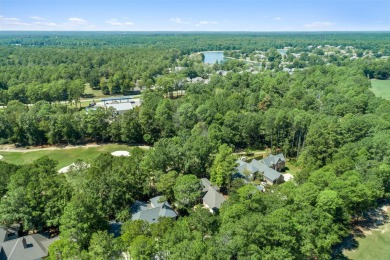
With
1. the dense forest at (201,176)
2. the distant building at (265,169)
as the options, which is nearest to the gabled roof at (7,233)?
the dense forest at (201,176)

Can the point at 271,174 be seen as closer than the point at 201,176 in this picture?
No

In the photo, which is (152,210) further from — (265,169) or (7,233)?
(265,169)

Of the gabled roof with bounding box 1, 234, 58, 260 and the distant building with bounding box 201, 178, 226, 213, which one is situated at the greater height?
the gabled roof with bounding box 1, 234, 58, 260

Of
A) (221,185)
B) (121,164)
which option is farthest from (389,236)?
(121,164)

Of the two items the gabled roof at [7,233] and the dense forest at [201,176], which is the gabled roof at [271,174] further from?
the gabled roof at [7,233]

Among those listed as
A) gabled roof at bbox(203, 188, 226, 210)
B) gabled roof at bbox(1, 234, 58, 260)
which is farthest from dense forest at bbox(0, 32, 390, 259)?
gabled roof at bbox(1, 234, 58, 260)

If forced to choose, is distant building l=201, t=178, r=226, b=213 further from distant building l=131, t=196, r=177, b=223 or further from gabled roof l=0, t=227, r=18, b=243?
gabled roof l=0, t=227, r=18, b=243

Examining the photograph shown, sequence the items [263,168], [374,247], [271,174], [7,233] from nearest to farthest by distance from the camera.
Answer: [7,233] → [374,247] → [271,174] → [263,168]

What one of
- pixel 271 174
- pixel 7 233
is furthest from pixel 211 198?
pixel 7 233
